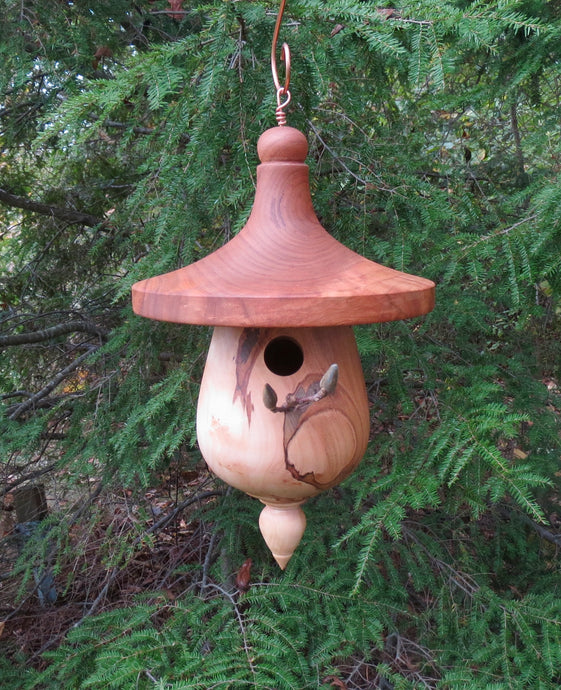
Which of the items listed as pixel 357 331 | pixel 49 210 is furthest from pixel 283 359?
pixel 49 210

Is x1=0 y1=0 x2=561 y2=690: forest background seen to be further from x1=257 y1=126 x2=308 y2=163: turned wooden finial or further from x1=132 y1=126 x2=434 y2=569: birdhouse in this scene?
x1=132 y1=126 x2=434 y2=569: birdhouse

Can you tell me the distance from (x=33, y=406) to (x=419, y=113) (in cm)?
251

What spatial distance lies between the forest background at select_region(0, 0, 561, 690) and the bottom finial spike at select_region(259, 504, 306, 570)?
309 millimetres

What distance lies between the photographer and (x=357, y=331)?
187 centimetres

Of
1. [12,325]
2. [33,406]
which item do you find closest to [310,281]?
[33,406]

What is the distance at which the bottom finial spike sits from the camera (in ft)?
4.88

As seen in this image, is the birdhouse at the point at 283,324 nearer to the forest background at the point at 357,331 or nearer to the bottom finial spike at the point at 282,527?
the bottom finial spike at the point at 282,527

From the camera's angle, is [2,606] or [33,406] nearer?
[33,406]

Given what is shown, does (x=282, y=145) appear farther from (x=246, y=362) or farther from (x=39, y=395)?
(x=39, y=395)

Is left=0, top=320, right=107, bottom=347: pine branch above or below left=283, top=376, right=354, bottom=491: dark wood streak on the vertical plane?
below

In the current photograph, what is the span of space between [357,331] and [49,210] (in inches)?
86.7

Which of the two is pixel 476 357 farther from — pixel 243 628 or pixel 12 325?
pixel 12 325

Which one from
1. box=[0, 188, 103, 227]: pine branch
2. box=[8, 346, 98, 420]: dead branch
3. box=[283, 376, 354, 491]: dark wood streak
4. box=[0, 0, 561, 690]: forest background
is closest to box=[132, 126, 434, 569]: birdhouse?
box=[283, 376, 354, 491]: dark wood streak

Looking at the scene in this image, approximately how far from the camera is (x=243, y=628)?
218cm
